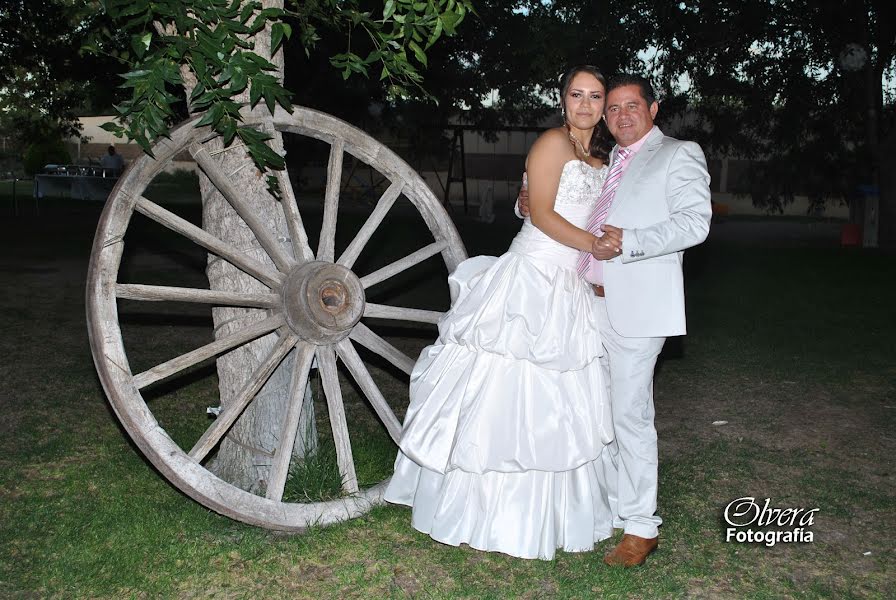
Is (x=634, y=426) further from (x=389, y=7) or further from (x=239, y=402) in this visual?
(x=389, y=7)

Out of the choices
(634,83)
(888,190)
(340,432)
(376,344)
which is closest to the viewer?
(634,83)

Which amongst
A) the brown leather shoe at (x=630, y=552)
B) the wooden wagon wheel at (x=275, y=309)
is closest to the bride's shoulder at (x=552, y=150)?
the wooden wagon wheel at (x=275, y=309)

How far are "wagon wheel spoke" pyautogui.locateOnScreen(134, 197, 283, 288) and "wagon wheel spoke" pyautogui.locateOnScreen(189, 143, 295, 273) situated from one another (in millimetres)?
72

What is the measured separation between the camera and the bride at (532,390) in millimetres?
3812

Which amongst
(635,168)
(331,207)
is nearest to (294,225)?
(331,207)

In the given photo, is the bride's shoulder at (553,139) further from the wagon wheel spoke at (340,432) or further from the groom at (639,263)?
the wagon wheel spoke at (340,432)

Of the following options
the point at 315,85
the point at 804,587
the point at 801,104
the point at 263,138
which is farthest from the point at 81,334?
the point at 801,104

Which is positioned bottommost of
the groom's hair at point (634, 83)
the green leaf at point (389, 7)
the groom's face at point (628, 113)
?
the groom's face at point (628, 113)

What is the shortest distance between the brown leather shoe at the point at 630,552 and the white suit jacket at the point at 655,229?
892 millimetres

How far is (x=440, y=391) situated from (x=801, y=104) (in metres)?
14.1

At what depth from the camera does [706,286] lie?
12.0 meters

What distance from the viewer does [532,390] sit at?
12.7 ft

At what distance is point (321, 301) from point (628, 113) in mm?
1546

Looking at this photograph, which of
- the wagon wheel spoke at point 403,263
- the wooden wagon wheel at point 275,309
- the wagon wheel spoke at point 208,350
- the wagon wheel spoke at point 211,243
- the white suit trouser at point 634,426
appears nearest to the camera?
the wooden wagon wheel at point 275,309
